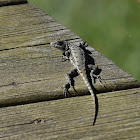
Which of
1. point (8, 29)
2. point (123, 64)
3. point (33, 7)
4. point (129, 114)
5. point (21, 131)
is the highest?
point (33, 7)

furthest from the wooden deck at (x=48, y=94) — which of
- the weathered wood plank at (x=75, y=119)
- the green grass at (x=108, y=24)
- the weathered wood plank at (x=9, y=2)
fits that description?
the green grass at (x=108, y=24)

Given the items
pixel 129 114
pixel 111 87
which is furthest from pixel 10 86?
pixel 129 114

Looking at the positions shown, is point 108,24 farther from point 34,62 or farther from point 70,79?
point 70,79

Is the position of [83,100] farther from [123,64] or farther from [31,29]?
[123,64]

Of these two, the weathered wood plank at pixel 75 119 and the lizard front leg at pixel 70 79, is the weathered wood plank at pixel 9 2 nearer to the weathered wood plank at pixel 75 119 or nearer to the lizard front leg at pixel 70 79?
the lizard front leg at pixel 70 79

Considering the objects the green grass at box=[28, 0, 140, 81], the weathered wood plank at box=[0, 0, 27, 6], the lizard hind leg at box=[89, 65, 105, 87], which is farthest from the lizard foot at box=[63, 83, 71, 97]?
the green grass at box=[28, 0, 140, 81]

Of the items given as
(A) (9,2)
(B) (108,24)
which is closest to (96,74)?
(A) (9,2)
